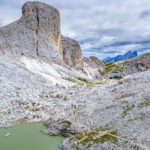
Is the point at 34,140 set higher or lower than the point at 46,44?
lower

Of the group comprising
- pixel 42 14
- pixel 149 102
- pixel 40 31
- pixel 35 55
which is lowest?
pixel 149 102

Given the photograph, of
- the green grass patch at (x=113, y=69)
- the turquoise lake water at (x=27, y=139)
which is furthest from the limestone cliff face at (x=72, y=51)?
the turquoise lake water at (x=27, y=139)

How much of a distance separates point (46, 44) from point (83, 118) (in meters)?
81.9

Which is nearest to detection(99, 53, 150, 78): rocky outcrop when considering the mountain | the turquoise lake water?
the mountain

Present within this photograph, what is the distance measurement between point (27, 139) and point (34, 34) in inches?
3258

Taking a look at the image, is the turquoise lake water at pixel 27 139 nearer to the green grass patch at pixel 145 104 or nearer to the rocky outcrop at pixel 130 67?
the green grass patch at pixel 145 104

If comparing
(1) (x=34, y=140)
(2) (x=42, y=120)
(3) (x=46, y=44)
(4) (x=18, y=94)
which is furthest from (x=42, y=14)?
(1) (x=34, y=140)

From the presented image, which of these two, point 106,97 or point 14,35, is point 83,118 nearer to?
point 106,97

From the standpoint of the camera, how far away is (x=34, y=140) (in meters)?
21.7

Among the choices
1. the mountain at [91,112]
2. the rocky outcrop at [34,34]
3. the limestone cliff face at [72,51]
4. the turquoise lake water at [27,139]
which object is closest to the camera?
the mountain at [91,112]

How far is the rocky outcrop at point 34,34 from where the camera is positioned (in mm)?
83062

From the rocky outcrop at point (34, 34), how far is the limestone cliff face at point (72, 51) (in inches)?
915

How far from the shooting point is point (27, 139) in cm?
2203

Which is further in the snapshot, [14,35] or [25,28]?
[25,28]
